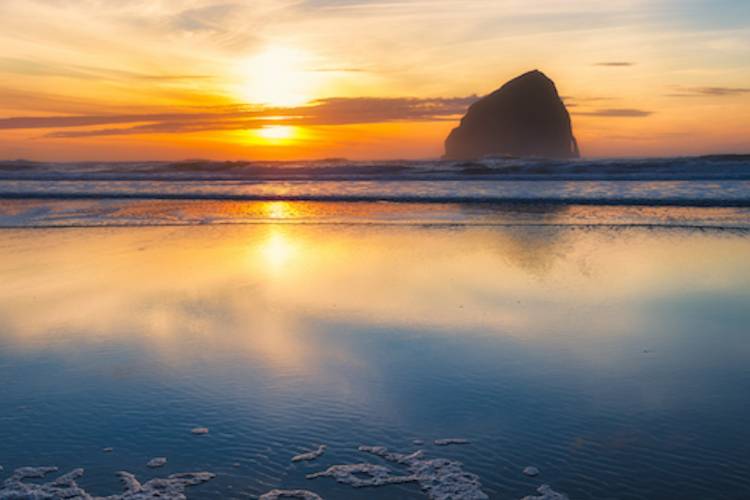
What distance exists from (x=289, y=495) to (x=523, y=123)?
136604 mm

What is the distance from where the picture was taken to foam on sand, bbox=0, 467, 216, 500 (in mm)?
3873

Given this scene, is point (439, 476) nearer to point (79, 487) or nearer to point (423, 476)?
point (423, 476)

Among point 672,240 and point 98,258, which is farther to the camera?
point 672,240

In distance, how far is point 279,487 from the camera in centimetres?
395

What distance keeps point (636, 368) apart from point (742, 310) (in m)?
2.92

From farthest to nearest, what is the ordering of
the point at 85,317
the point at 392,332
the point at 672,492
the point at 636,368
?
the point at 85,317 → the point at 392,332 → the point at 636,368 → the point at 672,492

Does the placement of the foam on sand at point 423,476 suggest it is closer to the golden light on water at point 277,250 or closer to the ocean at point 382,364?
the ocean at point 382,364

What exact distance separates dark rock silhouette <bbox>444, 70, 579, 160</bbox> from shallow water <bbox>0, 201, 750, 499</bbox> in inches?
4928

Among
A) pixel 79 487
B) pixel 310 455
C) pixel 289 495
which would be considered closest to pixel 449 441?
pixel 310 455

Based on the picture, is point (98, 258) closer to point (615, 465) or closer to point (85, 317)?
point (85, 317)

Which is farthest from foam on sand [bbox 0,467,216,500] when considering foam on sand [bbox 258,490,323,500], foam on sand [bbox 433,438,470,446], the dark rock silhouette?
A: the dark rock silhouette

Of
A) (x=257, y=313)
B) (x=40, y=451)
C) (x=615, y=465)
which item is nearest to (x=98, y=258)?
(x=257, y=313)

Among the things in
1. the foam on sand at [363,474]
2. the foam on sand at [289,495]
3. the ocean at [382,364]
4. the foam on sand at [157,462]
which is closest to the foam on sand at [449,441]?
the ocean at [382,364]

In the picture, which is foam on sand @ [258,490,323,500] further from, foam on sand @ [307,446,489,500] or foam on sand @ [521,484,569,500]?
foam on sand @ [521,484,569,500]
